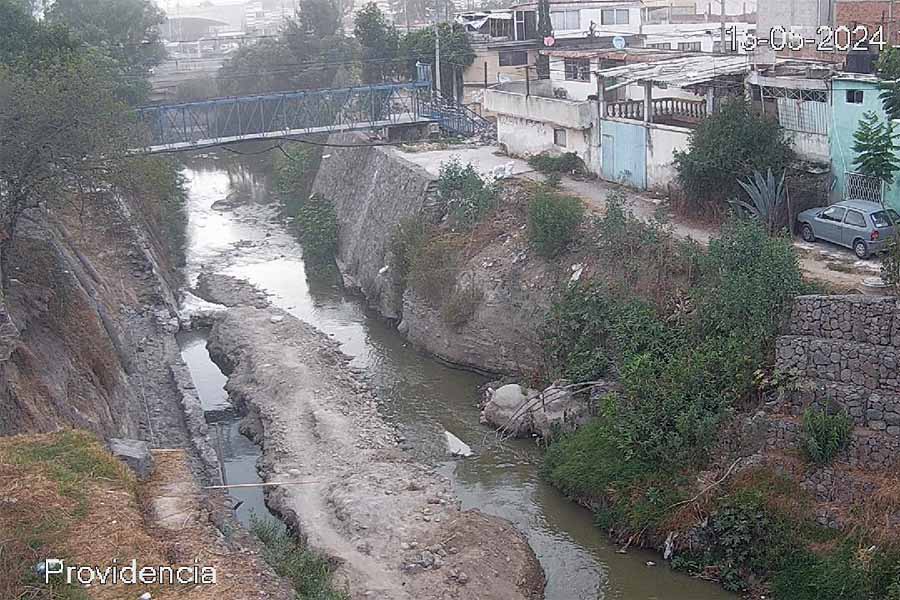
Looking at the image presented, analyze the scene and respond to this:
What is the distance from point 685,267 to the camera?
21.2 meters

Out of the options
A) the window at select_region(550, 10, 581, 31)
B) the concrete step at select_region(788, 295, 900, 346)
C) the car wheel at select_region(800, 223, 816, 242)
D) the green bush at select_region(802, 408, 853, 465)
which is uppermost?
the window at select_region(550, 10, 581, 31)

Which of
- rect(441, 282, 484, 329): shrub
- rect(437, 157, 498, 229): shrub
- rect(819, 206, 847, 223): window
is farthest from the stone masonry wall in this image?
rect(437, 157, 498, 229): shrub

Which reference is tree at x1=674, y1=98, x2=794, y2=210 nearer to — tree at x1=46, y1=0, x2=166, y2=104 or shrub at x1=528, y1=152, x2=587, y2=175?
shrub at x1=528, y1=152, x2=587, y2=175

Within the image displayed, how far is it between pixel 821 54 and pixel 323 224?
723 inches

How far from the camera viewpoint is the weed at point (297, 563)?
13.6 metres

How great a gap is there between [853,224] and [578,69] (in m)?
16.5

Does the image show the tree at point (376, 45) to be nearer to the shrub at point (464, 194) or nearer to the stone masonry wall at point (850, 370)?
the shrub at point (464, 194)

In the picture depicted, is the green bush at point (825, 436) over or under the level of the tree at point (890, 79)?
under

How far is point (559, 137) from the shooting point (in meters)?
31.9

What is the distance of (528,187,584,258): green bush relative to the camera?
24603 mm

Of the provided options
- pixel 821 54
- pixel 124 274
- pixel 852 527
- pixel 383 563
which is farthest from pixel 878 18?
pixel 124 274

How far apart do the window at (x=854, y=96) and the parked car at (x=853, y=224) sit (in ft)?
6.91

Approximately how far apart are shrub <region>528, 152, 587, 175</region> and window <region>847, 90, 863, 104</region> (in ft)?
31.1
